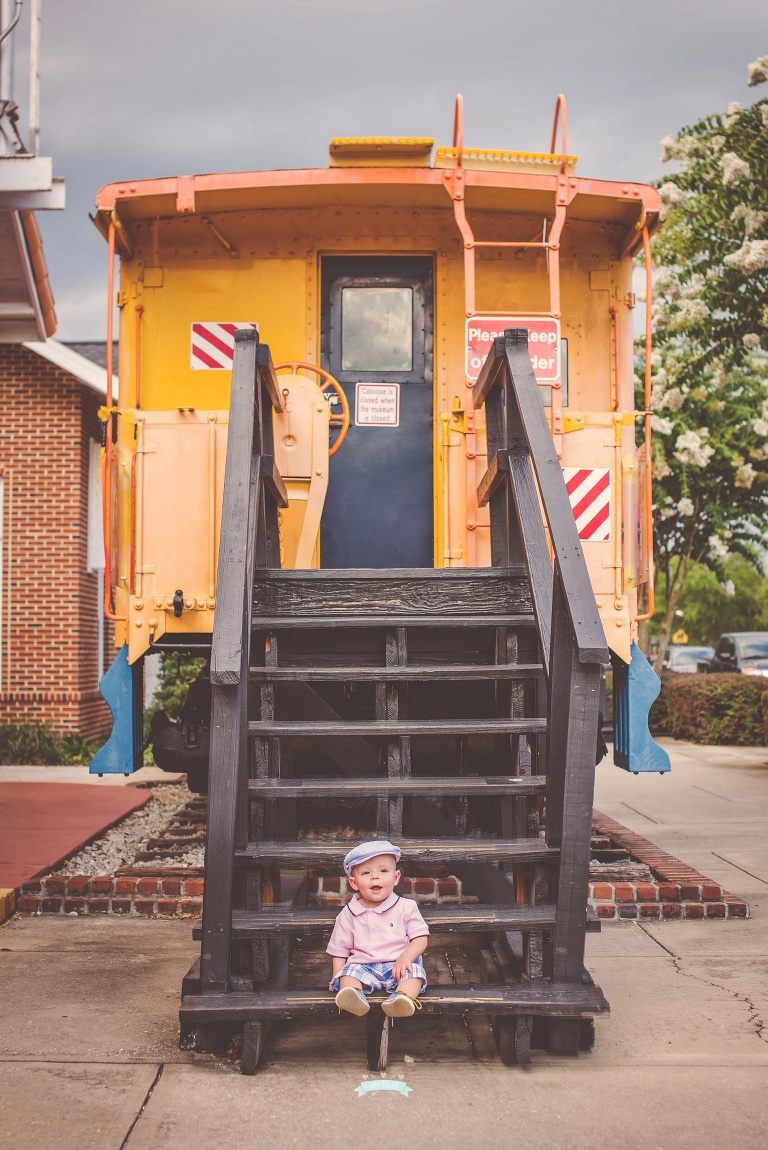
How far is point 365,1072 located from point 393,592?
202 centimetres

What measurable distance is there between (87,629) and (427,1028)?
9825 mm

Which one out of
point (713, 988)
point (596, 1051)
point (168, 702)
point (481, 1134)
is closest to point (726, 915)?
point (713, 988)

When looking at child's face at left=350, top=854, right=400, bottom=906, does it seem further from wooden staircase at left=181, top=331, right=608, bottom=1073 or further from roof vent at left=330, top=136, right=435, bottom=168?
roof vent at left=330, top=136, right=435, bottom=168

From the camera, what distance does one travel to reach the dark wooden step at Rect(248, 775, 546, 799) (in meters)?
3.83

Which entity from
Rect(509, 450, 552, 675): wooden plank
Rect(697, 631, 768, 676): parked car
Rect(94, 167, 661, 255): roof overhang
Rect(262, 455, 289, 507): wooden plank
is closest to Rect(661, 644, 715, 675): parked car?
Rect(697, 631, 768, 676): parked car

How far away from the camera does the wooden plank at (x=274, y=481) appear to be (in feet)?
16.3

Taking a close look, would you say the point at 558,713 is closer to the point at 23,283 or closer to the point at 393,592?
the point at 393,592

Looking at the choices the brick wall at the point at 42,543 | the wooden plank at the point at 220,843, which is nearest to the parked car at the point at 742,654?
the brick wall at the point at 42,543

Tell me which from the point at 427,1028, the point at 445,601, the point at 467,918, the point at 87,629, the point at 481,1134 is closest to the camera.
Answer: the point at 481,1134

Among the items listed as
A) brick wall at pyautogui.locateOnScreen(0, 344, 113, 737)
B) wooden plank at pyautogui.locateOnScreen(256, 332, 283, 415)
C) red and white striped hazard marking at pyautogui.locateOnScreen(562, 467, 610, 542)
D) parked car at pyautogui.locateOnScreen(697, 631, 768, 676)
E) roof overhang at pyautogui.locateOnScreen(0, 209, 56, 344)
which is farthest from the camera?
parked car at pyautogui.locateOnScreen(697, 631, 768, 676)

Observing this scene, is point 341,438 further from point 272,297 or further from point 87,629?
point 87,629

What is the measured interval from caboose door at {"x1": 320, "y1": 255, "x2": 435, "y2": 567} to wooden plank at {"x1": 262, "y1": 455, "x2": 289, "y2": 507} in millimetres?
822

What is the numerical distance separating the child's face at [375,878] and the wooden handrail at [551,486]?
36.4 inches

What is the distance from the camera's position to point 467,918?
3580mm
